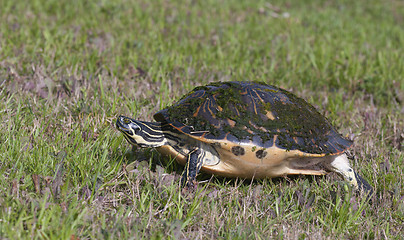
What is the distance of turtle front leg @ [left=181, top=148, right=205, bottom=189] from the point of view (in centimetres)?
358

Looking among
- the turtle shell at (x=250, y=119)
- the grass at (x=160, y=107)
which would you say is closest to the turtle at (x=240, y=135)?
the turtle shell at (x=250, y=119)

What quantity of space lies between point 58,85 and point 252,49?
3.49m

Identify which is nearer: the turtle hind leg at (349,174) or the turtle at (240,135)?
the turtle at (240,135)

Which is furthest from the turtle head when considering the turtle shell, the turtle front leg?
the turtle front leg

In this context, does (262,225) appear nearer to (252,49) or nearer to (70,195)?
(70,195)

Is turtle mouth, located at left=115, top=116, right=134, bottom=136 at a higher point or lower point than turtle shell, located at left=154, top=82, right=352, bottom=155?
lower

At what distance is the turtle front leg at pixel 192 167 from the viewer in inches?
141

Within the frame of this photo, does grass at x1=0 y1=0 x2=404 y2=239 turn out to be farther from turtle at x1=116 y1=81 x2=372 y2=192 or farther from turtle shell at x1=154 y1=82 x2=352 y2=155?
turtle shell at x1=154 y1=82 x2=352 y2=155

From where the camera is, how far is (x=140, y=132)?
3664mm

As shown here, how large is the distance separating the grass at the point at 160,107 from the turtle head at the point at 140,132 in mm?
236

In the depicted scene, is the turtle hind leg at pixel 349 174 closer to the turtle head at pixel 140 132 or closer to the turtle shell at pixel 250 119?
the turtle shell at pixel 250 119

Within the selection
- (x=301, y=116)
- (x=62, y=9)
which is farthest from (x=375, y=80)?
(x=62, y=9)

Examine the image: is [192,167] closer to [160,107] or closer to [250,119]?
[250,119]

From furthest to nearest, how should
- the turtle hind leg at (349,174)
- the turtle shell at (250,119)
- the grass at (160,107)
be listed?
the turtle hind leg at (349,174) → the turtle shell at (250,119) → the grass at (160,107)
